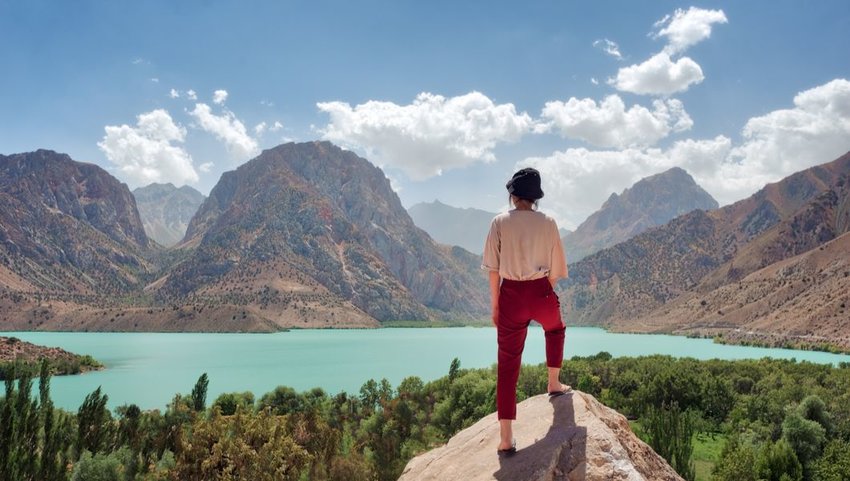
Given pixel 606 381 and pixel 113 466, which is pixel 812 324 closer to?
pixel 606 381

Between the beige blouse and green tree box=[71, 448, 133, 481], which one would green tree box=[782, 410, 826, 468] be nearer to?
the beige blouse

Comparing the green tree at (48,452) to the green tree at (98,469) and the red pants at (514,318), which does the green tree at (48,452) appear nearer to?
the green tree at (98,469)

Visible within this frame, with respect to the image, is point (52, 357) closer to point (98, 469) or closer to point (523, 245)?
point (98, 469)

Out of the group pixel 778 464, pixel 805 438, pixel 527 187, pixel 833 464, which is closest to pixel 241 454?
pixel 527 187

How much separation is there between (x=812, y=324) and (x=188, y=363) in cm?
16235

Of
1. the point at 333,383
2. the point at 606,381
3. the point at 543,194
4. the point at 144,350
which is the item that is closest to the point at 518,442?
the point at 543,194

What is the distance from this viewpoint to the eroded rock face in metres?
6.89

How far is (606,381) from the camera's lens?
8844 centimetres

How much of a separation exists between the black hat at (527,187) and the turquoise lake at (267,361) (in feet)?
312

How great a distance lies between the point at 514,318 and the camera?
7691mm

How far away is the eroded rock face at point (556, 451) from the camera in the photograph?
22.6 ft

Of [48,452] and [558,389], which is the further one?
[48,452]

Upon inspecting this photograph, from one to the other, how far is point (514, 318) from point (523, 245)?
973 mm

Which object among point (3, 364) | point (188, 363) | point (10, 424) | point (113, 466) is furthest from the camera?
point (188, 363)
